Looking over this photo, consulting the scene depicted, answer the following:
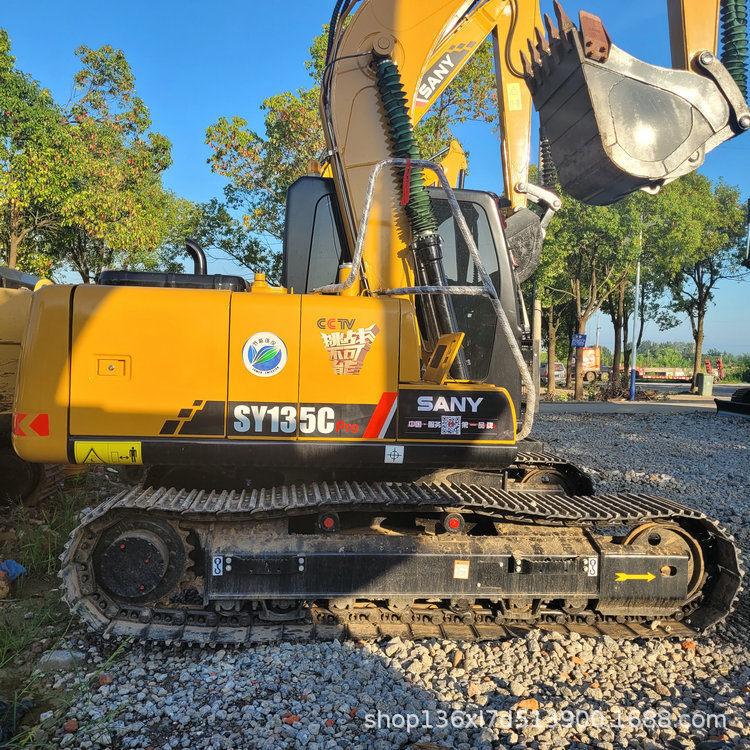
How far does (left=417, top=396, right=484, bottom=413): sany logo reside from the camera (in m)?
3.42

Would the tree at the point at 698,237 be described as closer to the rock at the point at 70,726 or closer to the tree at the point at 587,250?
the tree at the point at 587,250

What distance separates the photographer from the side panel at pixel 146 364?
3.28 meters

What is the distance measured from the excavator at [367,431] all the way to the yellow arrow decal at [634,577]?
0.05ft

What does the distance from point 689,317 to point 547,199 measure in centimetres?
3007

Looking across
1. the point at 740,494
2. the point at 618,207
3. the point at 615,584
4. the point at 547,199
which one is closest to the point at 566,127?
the point at 547,199

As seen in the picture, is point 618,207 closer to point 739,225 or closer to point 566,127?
point 739,225

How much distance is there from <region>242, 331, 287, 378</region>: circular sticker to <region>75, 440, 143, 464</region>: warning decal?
2.58ft

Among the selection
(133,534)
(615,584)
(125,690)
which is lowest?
(125,690)

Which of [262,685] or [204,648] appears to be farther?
[204,648]

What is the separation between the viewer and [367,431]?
3.39 metres

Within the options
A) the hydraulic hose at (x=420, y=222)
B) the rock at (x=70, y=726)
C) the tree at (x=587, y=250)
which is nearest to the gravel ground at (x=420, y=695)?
the rock at (x=70, y=726)

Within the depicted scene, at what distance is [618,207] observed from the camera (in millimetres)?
21375

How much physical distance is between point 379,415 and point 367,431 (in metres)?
0.12

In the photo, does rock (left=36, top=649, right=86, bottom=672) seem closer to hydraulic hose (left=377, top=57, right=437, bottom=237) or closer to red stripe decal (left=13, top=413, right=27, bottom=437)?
red stripe decal (left=13, top=413, right=27, bottom=437)
